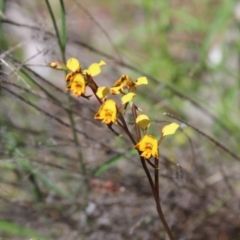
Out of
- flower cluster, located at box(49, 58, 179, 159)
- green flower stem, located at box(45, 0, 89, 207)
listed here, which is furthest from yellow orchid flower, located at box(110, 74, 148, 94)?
green flower stem, located at box(45, 0, 89, 207)

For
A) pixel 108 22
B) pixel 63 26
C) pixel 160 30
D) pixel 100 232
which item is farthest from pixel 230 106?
pixel 108 22

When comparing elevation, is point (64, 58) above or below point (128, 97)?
above

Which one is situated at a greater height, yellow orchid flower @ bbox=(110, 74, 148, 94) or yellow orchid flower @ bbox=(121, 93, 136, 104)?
yellow orchid flower @ bbox=(110, 74, 148, 94)

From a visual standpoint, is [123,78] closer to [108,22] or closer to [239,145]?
[239,145]

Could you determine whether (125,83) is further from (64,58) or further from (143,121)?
(64,58)

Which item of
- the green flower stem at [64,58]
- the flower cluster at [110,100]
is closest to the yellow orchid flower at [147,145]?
the flower cluster at [110,100]

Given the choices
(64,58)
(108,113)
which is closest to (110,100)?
(108,113)

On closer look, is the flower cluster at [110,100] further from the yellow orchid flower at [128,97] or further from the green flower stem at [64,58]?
the green flower stem at [64,58]

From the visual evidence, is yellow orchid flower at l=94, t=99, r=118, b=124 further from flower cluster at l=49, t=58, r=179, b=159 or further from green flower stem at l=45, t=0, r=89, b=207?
green flower stem at l=45, t=0, r=89, b=207
